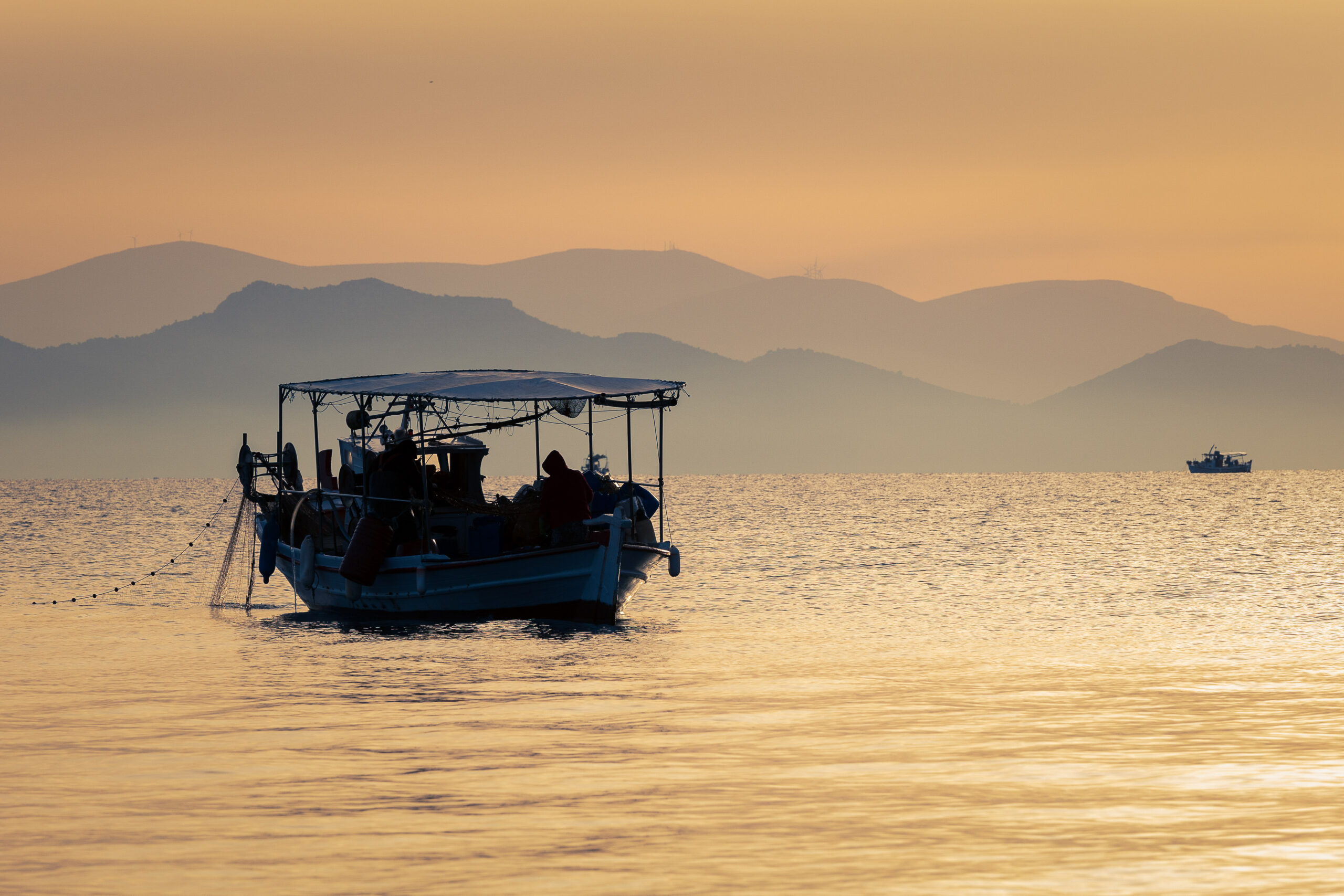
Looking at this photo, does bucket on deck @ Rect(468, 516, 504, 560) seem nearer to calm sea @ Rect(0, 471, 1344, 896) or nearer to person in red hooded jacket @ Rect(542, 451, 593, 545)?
person in red hooded jacket @ Rect(542, 451, 593, 545)

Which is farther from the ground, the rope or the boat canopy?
the boat canopy

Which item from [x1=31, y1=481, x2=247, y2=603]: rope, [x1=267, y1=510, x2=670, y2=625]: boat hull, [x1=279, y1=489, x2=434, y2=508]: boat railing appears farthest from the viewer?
[x1=31, y1=481, x2=247, y2=603]: rope

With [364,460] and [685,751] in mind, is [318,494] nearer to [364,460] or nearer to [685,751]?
[364,460]

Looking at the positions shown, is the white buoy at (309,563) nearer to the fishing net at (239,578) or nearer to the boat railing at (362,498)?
the boat railing at (362,498)

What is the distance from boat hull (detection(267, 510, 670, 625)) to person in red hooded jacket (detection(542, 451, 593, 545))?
1.67 feet

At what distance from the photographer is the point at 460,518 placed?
27.6m

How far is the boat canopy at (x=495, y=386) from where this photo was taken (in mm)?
26156

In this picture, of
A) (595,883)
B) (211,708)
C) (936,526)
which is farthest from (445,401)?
(936,526)

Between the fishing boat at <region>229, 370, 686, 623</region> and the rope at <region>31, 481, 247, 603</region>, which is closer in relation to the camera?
the fishing boat at <region>229, 370, 686, 623</region>

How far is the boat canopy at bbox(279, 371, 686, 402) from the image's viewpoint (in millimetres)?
26156

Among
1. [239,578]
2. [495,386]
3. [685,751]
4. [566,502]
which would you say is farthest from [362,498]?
[239,578]

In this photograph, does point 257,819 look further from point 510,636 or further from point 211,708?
point 510,636

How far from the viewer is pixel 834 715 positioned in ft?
53.9

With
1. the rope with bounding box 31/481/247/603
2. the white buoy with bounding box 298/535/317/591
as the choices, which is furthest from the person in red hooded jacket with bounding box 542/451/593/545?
the rope with bounding box 31/481/247/603
